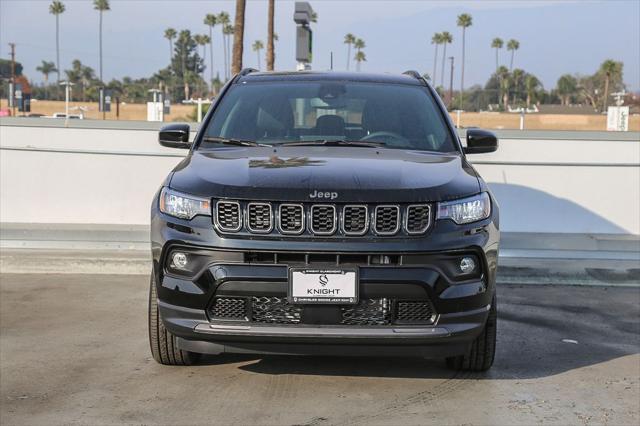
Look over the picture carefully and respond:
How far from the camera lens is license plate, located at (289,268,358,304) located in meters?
4.52

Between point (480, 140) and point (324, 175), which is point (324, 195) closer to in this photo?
point (324, 175)

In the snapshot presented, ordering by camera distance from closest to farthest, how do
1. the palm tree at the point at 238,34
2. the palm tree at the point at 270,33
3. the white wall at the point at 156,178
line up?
the white wall at the point at 156,178 < the palm tree at the point at 238,34 < the palm tree at the point at 270,33

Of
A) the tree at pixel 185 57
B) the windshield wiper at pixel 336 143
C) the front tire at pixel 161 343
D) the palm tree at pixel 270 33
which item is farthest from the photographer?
the tree at pixel 185 57

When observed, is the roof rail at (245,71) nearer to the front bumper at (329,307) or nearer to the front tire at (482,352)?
the front bumper at (329,307)

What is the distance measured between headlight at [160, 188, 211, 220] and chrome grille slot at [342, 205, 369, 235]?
0.69 m

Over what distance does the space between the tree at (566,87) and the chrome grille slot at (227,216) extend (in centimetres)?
10626

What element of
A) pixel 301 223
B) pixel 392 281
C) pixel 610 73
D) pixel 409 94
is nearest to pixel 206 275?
pixel 301 223

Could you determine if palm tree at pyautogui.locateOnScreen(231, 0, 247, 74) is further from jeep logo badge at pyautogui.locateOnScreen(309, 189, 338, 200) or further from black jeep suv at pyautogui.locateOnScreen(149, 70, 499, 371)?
jeep logo badge at pyautogui.locateOnScreen(309, 189, 338, 200)

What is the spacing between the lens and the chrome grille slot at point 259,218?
4.60 metres

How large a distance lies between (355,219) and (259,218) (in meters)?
0.48

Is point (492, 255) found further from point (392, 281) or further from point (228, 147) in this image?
point (228, 147)

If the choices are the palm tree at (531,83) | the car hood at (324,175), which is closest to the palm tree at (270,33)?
the car hood at (324,175)

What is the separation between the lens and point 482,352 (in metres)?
5.36

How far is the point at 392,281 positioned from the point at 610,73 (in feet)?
297
